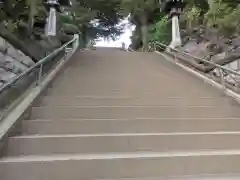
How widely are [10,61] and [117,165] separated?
448cm

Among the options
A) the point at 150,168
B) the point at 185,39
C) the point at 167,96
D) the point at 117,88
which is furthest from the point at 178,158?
the point at 185,39

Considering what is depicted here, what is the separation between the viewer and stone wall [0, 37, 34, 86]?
21.8ft

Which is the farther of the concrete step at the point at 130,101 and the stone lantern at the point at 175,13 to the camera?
the stone lantern at the point at 175,13

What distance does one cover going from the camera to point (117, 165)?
344cm

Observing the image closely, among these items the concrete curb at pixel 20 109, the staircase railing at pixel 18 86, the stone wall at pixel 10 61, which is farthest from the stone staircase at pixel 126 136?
the stone wall at pixel 10 61

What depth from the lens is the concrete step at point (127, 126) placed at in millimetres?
4281

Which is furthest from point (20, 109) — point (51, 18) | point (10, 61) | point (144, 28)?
point (144, 28)

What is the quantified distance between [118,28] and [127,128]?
23.1 m

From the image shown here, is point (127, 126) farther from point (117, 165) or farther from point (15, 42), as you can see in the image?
point (15, 42)

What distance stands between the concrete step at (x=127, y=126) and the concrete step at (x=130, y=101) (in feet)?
2.92

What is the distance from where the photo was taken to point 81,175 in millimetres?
3334

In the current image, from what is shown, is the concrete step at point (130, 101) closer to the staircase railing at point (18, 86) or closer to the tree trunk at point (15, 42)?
the staircase railing at point (18, 86)

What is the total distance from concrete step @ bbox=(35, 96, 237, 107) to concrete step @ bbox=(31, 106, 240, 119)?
13.2 inches

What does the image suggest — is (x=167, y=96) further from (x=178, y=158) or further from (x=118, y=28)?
(x=118, y=28)
